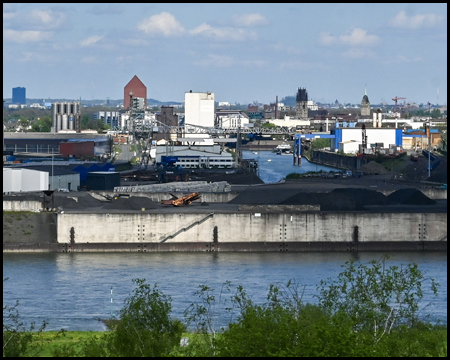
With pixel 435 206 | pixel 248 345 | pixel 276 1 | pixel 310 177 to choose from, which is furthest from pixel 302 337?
pixel 310 177

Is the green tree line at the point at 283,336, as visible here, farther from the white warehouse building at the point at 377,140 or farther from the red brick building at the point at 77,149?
the white warehouse building at the point at 377,140

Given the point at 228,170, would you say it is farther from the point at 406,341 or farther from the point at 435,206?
the point at 406,341

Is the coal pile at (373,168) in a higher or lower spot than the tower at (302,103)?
lower

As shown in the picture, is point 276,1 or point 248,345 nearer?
point 276,1

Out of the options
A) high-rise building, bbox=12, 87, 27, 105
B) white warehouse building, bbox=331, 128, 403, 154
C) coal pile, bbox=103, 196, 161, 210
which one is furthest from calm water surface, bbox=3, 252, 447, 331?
high-rise building, bbox=12, 87, 27, 105

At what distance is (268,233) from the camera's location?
74.7ft

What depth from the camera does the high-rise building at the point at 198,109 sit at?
79625 mm

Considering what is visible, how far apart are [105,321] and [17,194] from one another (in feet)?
45.4

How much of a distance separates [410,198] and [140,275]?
36.2ft

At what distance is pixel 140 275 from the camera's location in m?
18.4

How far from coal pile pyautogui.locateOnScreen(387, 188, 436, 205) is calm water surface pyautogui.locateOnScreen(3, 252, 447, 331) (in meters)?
5.02

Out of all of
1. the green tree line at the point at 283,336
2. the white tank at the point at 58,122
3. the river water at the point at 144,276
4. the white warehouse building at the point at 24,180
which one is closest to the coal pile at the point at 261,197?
the river water at the point at 144,276

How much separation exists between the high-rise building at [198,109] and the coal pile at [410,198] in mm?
51950

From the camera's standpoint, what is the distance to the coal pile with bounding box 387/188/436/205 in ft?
88.7
